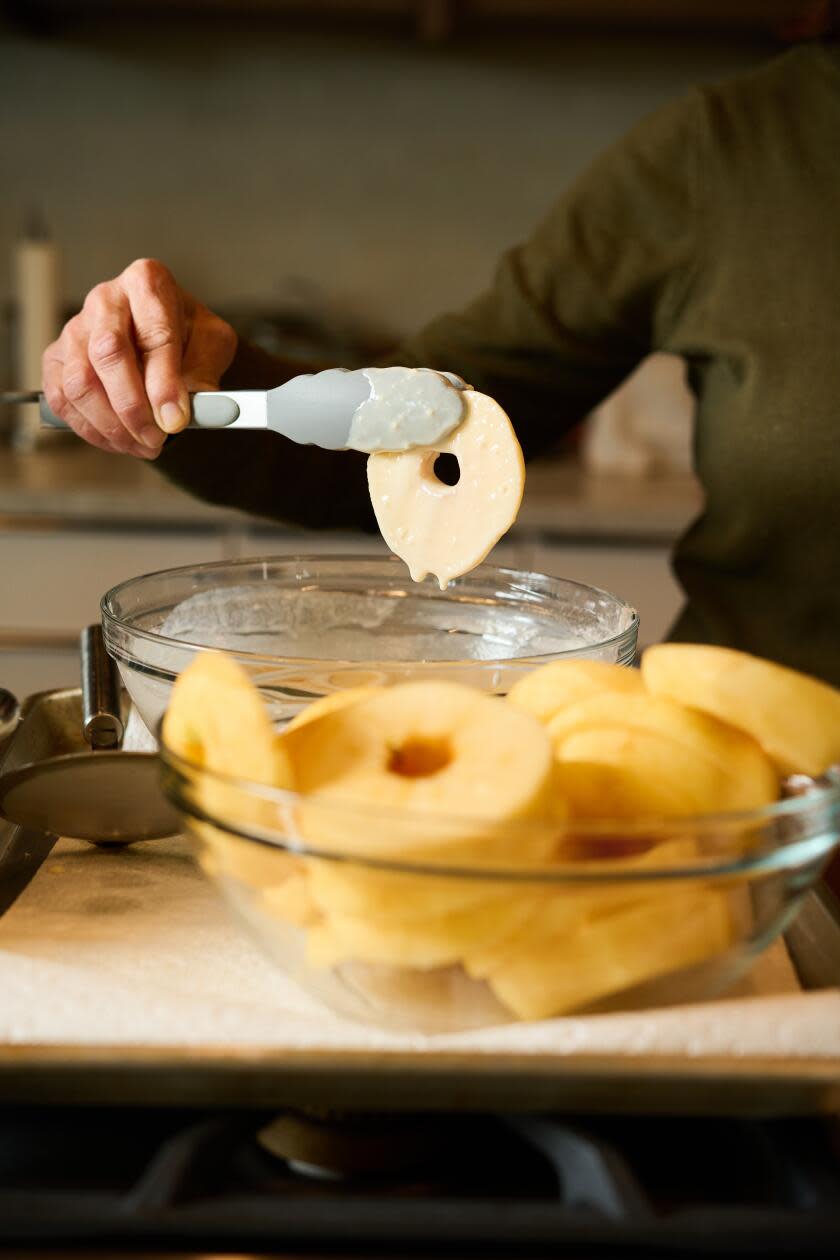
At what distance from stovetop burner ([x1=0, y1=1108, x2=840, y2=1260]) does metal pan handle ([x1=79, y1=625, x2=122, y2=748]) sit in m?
0.27

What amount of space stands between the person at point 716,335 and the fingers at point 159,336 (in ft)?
0.56

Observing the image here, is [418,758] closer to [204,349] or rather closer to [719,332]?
[204,349]

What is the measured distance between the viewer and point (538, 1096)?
14.7 inches

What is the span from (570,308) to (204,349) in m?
0.40

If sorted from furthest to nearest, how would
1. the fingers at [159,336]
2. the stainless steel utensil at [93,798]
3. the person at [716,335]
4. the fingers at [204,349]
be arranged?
1. the person at [716,335]
2. the fingers at [204,349]
3. the fingers at [159,336]
4. the stainless steel utensil at [93,798]

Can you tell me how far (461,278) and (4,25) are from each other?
0.89 m

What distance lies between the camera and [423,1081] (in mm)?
373

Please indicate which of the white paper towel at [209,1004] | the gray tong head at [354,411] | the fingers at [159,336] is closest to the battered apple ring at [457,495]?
the gray tong head at [354,411]

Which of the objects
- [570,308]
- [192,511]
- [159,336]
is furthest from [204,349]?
[192,511]

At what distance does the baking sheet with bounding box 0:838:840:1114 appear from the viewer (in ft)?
1.23

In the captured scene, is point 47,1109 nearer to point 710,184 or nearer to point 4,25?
point 710,184

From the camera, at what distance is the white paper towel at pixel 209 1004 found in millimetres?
386

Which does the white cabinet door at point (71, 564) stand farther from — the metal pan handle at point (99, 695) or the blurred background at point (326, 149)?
the metal pan handle at point (99, 695)

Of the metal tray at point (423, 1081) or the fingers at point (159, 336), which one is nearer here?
the metal tray at point (423, 1081)
